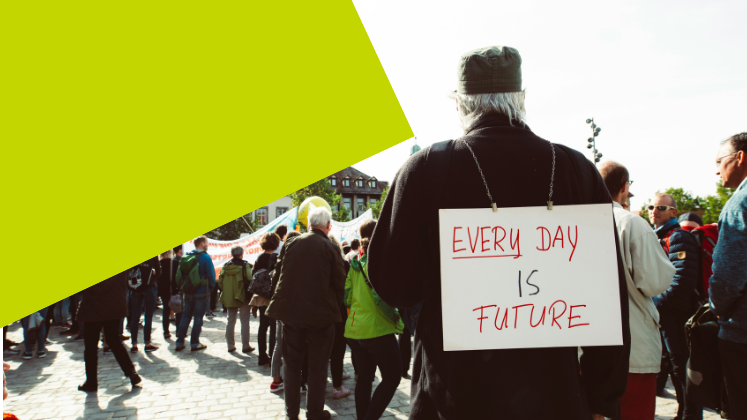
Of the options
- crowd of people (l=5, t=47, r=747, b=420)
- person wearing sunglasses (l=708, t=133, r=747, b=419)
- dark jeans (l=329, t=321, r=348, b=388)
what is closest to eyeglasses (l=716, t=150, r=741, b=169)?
crowd of people (l=5, t=47, r=747, b=420)

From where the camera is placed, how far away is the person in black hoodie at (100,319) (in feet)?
17.1

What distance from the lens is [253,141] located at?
226 centimetres

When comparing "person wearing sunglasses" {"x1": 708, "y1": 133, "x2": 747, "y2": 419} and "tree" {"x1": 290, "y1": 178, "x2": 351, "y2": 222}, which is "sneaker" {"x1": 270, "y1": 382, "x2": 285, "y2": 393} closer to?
"person wearing sunglasses" {"x1": 708, "y1": 133, "x2": 747, "y2": 419}

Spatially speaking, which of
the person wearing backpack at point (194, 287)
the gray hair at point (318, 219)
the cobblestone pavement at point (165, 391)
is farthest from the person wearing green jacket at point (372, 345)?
the person wearing backpack at point (194, 287)

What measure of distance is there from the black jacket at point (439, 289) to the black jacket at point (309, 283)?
108 inches

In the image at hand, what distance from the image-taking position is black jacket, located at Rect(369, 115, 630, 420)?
1.24 meters

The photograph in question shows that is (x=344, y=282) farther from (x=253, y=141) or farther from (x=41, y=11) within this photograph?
(x=41, y=11)

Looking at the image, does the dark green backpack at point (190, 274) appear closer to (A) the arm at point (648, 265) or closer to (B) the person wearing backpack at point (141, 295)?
(B) the person wearing backpack at point (141, 295)

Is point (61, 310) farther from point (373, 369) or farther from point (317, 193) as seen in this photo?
point (317, 193)

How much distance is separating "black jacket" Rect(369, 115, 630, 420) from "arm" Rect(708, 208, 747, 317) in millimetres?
1399

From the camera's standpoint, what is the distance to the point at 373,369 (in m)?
3.94

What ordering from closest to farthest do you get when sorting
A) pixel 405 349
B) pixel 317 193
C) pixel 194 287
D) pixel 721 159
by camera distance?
pixel 721 159 → pixel 405 349 → pixel 194 287 → pixel 317 193

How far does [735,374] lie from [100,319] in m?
5.99

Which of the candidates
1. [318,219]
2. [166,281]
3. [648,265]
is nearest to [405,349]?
[318,219]
